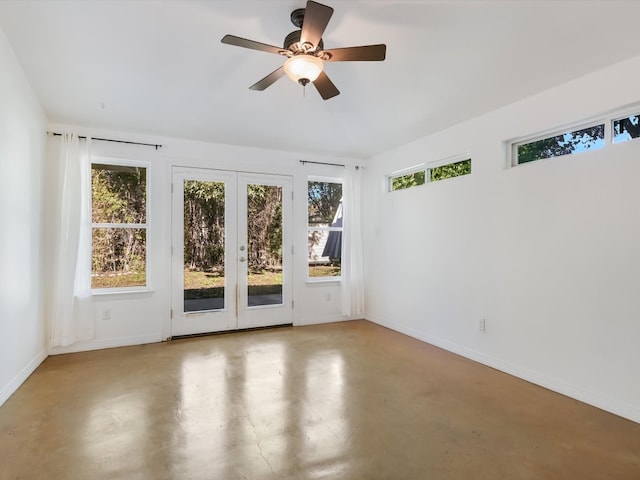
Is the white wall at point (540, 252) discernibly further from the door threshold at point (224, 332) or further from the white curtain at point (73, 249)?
the white curtain at point (73, 249)

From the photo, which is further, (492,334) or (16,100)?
(492,334)

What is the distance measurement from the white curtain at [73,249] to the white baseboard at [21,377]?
0.22m

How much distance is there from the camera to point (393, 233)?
5.03 m

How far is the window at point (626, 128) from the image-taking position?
2.62m

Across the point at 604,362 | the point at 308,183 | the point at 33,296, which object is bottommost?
the point at 604,362

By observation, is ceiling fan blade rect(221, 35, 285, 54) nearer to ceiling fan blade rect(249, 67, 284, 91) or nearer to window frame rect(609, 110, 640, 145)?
ceiling fan blade rect(249, 67, 284, 91)

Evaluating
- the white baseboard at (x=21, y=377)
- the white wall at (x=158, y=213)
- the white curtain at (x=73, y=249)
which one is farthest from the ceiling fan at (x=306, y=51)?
the white baseboard at (x=21, y=377)

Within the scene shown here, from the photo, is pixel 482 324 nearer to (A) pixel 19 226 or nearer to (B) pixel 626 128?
(B) pixel 626 128

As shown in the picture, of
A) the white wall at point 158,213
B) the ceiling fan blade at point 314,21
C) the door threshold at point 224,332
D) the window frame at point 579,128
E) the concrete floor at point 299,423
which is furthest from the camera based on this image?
the door threshold at point 224,332

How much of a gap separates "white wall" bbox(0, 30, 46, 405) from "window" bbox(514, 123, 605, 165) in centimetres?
436

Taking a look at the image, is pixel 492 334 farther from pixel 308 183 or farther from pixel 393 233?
pixel 308 183

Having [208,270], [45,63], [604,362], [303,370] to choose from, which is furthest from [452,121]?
[45,63]

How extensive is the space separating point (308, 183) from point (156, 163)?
2118 millimetres

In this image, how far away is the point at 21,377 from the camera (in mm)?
3109
